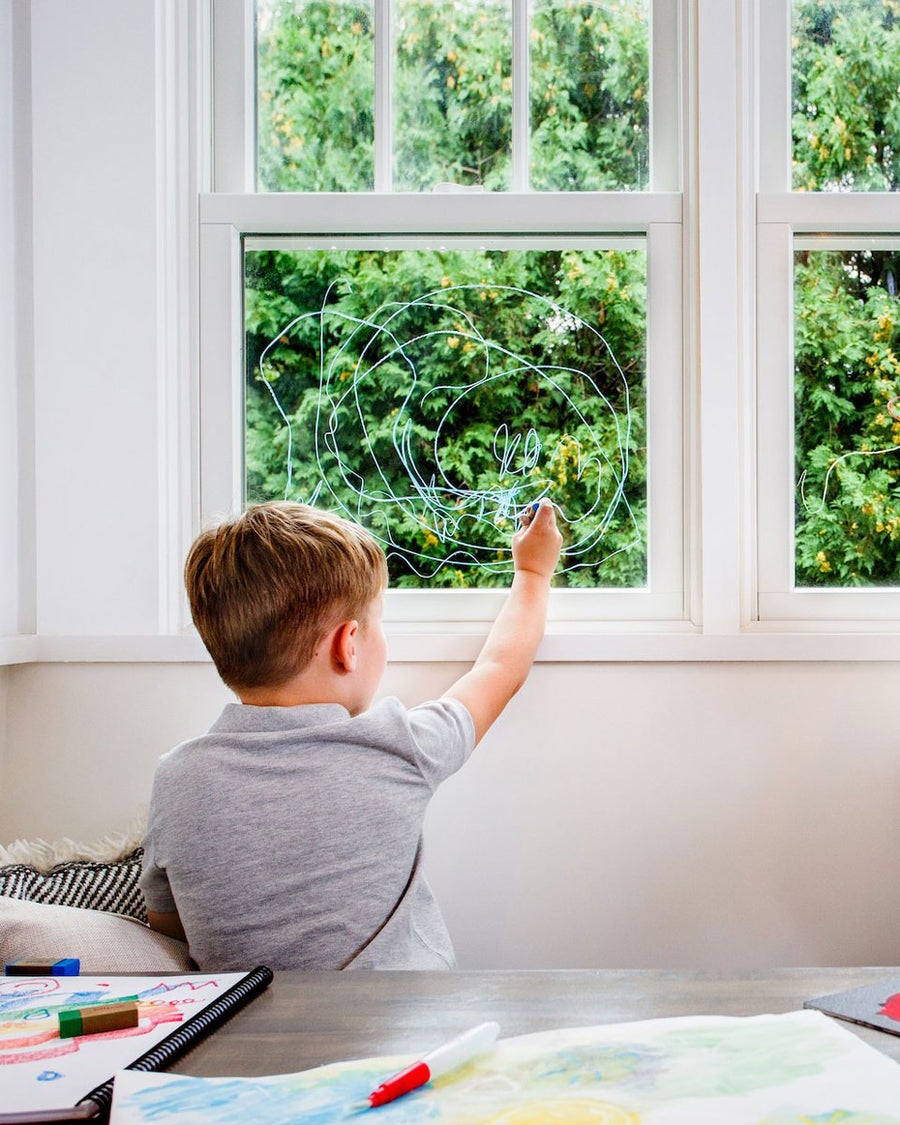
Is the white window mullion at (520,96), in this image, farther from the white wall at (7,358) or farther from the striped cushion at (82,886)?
the striped cushion at (82,886)

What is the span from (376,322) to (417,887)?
33.5 inches

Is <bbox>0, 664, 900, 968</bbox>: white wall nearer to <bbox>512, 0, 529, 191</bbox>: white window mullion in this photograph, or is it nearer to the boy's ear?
the boy's ear

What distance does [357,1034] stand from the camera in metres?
0.59

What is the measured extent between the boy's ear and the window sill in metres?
0.30

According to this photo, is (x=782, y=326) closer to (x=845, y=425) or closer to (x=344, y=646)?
(x=845, y=425)

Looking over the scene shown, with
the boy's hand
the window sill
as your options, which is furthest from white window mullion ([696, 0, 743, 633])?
the boy's hand

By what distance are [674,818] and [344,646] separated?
1.99 feet

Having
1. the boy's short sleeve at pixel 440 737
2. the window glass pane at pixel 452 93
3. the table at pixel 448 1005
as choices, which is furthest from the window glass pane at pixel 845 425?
the table at pixel 448 1005

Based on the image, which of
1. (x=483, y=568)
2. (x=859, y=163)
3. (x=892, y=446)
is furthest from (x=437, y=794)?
(x=859, y=163)

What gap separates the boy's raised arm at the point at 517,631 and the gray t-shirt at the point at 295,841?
0.77 feet

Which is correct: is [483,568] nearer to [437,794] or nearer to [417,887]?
[437,794]

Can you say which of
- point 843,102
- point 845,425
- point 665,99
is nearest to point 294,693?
point 845,425

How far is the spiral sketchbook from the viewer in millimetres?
501

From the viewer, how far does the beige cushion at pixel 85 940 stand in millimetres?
920
